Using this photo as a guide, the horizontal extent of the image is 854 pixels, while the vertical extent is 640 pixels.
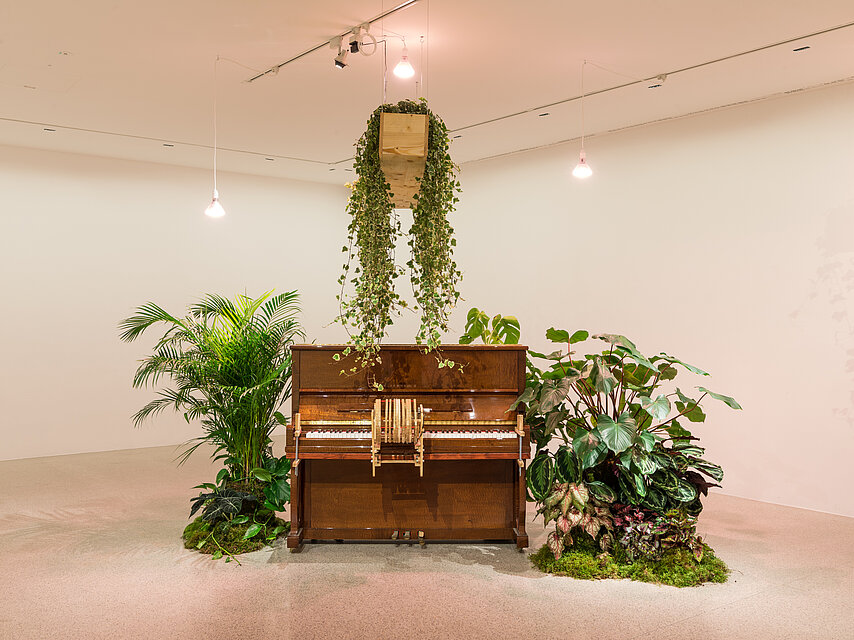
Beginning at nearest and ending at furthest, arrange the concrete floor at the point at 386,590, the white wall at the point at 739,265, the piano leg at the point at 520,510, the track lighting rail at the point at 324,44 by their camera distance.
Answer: the concrete floor at the point at 386,590 → the track lighting rail at the point at 324,44 → the piano leg at the point at 520,510 → the white wall at the point at 739,265

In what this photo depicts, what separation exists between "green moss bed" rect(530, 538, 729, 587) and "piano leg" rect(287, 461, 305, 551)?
1465mm

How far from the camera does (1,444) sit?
7934mm

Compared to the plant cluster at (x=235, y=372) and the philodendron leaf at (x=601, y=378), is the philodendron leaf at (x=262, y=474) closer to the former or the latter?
the plant cluster at (x=235, y=372)

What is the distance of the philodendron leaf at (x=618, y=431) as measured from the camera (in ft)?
14.4

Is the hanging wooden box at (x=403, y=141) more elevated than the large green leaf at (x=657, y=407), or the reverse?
the hanging wooden box at (x=403, y=141)

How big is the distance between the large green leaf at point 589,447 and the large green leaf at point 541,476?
281 mm

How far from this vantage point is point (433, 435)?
471 centimetres

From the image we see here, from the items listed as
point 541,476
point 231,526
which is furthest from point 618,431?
point 231,526

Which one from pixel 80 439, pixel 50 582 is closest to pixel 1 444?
pixel 80 439

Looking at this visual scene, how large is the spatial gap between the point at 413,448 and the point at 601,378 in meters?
1.18

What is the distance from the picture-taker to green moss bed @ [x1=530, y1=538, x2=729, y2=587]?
436 cm

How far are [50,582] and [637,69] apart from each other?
496 centimetres

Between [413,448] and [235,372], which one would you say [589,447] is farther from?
[235,372]

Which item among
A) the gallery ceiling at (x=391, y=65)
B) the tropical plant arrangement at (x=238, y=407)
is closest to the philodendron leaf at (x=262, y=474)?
the tropical plant arrangement at (x=238, y=407)
